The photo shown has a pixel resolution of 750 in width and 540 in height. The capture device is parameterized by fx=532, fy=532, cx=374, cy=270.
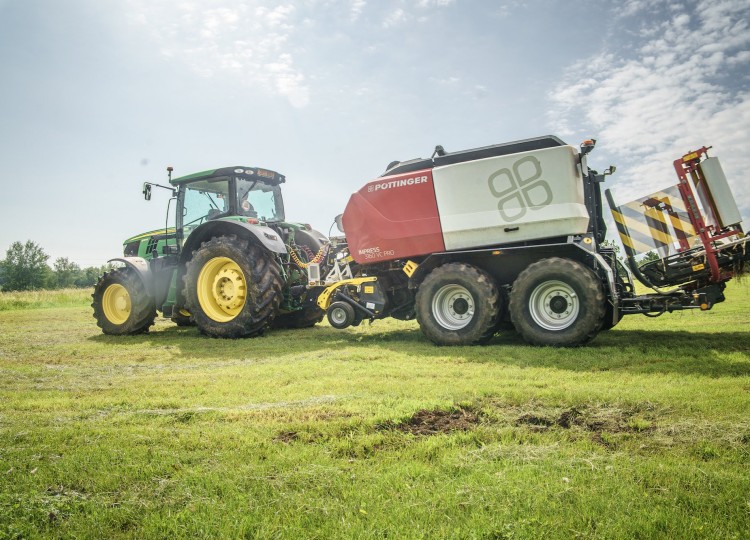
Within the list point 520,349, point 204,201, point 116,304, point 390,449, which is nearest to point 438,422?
point 390,449

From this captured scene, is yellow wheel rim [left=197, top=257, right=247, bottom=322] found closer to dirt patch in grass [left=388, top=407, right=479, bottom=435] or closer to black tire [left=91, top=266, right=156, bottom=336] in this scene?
black tire [left=91, top=266, right=156, bottom=336]

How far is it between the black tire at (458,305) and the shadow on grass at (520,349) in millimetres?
268

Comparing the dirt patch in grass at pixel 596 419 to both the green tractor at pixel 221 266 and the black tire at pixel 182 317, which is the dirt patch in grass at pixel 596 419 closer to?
the green tractor at pixel 221 266

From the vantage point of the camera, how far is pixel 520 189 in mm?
7176

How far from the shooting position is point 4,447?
3174 millimetres

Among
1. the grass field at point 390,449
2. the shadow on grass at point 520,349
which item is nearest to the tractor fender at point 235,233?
the shadow on grass at point 520,349

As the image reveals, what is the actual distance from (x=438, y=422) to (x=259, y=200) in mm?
7634

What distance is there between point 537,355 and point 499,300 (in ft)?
4.18

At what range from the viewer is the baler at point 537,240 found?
6.64 meters

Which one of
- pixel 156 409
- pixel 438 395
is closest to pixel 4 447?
pixel 156 409

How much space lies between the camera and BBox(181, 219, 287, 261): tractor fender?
351 inches

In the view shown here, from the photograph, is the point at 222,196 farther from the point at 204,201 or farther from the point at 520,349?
the point at 520,349

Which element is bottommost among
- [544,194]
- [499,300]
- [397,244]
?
[499,300]

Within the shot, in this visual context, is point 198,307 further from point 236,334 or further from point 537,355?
point 537,355
